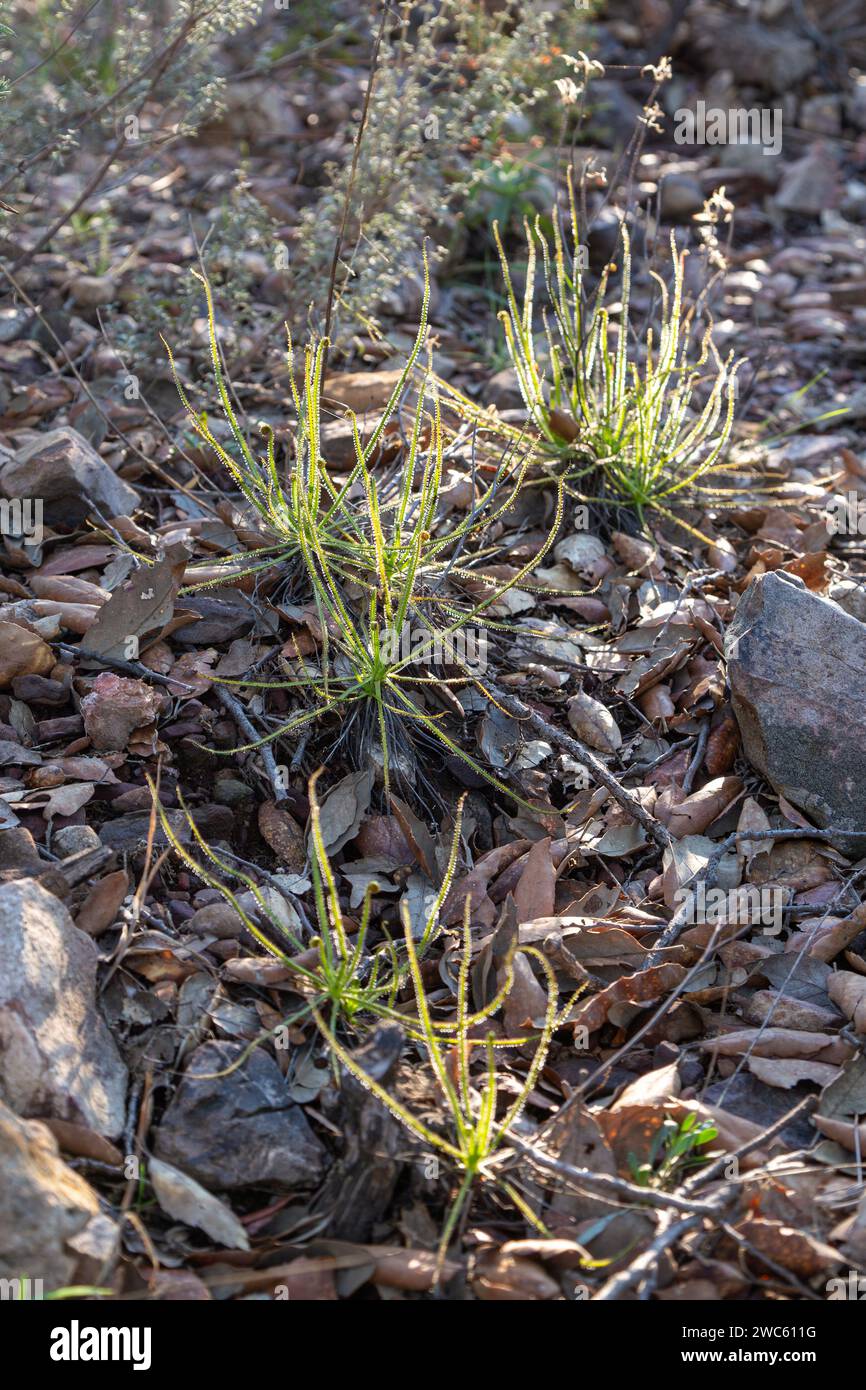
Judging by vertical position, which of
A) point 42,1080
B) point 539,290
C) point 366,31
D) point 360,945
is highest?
point 366,31

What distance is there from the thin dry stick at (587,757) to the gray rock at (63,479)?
0.93m

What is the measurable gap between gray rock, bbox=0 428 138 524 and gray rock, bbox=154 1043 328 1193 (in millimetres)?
1312

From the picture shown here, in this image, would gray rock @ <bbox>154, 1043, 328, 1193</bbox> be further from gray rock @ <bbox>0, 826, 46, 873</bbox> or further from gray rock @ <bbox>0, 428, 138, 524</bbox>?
gray rock @ <bbox>0, 428, 138, 524</bbox>

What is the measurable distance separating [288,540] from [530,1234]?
1.31m

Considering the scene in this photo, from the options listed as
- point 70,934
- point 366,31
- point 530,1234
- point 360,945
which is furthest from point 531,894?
point 366,31

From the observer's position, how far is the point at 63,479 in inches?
103

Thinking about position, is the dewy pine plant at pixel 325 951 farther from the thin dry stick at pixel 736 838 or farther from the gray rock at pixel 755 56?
the gray rock at pixel 755 56

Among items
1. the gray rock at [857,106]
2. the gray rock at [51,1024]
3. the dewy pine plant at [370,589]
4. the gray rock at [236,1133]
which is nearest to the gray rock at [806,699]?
the dewy pine plant at [370,589]

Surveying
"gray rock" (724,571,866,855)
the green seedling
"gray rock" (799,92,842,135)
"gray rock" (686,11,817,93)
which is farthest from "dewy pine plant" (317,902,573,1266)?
"gray rock" (686,11,817,93)

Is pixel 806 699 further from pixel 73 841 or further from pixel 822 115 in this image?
pixel 822 115

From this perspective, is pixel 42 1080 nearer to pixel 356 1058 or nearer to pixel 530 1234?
pixel 356 1058

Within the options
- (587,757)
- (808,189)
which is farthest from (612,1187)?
(808,189)

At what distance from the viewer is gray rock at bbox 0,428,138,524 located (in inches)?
103

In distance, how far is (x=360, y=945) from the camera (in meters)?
1.79
